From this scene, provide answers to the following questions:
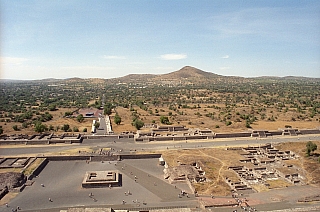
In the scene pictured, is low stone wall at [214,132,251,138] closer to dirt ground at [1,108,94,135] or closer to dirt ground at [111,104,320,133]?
dirt ground at [111,104,320,133]

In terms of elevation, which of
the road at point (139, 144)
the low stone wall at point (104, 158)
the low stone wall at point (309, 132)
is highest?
the low stone wall at point (309, 132)

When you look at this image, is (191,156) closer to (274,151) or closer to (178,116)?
(274,151)

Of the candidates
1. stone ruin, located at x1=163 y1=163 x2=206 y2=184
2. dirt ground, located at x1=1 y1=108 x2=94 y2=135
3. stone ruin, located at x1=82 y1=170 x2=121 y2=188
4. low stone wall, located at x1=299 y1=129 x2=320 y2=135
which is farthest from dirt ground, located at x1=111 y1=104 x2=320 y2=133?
stone ruin, located at x1=82 y1=170 x2=121 y2=188

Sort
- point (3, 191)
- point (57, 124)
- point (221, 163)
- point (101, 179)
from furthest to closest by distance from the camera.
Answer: point (57, 124) → point (221, 163) → point (101, 179) → point (3, 191)

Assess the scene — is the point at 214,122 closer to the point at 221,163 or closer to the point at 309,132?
the point at 309,132

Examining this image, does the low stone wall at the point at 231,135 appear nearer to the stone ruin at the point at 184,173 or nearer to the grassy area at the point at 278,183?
the stone ruin at the point at 184,173

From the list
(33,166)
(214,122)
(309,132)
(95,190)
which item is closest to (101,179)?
(95,190)

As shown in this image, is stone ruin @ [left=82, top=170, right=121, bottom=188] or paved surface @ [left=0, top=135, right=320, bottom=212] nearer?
A: paved surface @ [left=0, top=135, right=320, bottom=212]

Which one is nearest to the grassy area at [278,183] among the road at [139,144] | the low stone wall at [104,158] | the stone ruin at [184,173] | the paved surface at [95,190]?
the paved surface at [95,190]

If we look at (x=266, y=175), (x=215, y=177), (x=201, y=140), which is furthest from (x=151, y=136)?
(x=266, y=175)
